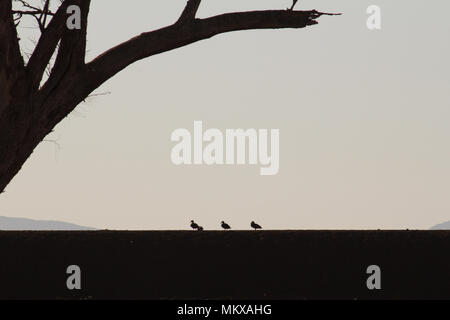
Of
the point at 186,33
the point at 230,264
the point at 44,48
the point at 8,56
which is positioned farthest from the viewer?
the point at 230,264

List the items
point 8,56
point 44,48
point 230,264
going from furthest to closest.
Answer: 1. point 230,264
2. point 44,48
3. point 8,56

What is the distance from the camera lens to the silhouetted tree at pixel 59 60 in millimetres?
12055

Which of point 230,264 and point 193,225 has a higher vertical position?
point 193,225

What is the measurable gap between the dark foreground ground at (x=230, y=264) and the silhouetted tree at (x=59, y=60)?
1.65 metres

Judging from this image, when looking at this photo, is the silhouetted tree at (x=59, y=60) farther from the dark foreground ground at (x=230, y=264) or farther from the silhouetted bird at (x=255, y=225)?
the silhouetted bird at (x=255, y=225)

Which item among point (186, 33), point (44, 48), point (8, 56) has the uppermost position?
point (186, 33)

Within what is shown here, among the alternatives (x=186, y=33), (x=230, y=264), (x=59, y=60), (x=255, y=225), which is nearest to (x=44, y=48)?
(x=59, y=60)

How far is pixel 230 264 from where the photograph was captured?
12945 mm

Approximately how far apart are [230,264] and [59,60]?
3.42 metres

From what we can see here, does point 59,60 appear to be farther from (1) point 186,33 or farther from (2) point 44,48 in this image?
(1) point 186,33

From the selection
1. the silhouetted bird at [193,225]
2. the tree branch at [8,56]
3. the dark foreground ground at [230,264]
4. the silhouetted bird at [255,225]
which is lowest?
the dark foreground ground at [230,264]

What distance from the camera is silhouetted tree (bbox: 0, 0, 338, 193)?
1205cm

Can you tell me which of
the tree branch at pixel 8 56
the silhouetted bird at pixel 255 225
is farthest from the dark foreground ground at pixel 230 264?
the tree branch at pixel 8 56
